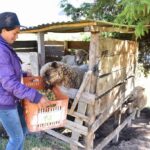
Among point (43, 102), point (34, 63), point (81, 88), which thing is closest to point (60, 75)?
point (81, 88)

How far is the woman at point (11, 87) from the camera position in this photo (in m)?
3.37

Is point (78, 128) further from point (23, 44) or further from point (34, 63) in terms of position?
point (23, 44)

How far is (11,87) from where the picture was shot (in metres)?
3.36

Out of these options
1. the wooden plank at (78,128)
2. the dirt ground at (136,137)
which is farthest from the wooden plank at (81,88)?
the dirt ground at (136,137)

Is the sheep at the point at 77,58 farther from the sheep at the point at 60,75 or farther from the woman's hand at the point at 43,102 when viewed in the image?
the woman's hand at the point at 43,102

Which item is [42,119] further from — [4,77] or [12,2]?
[12,2]

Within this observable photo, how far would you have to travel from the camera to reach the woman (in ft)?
11.1

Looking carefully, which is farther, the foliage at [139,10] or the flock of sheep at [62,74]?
the flock of sheep at [62,74]

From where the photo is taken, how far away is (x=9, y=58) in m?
3.46

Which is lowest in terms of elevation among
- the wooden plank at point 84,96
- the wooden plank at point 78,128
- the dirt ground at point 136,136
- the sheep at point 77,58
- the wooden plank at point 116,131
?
the dirt ground at point 136,136

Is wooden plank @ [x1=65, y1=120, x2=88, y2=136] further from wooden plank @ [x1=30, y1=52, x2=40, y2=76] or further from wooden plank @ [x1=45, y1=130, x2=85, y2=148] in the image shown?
wooden plank @ [x1=30, y1=52, x2=40, y2=76]

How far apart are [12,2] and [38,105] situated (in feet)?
46.7

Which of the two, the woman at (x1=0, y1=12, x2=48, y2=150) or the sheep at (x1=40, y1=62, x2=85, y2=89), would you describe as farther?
the sheep at (x1=40, y1=62, x2=85, y2=89)

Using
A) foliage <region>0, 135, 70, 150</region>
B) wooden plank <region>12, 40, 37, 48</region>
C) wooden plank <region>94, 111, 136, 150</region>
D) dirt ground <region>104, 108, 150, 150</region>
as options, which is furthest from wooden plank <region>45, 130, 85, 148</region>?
wooden plank <region>12, 40, 37, 48</region>
